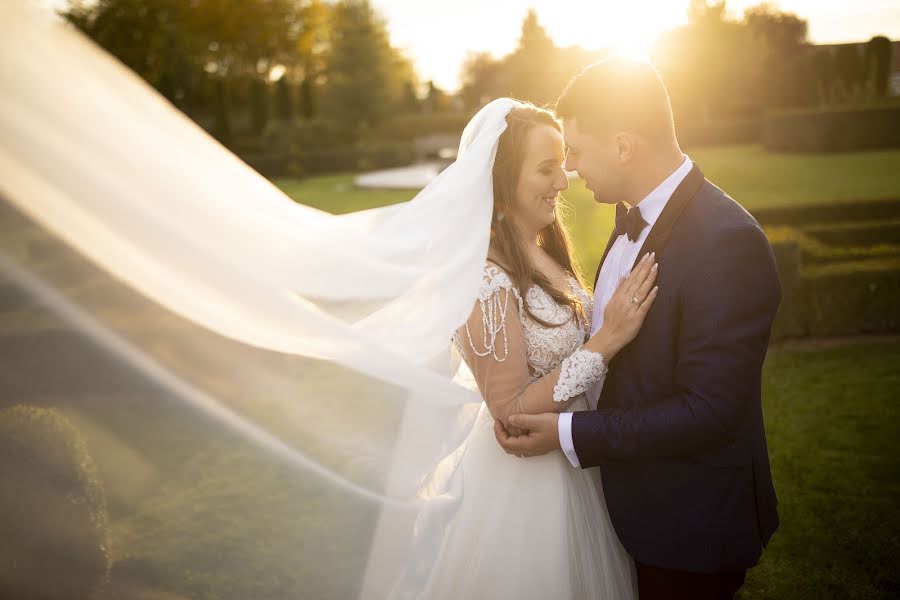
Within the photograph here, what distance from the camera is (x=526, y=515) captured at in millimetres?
2877

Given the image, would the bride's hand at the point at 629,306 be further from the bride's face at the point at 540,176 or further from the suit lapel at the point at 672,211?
the bride's face at the point at 540,176

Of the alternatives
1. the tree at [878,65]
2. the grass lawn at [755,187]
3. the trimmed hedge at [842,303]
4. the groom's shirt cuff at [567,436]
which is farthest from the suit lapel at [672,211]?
the tree at [878,65]

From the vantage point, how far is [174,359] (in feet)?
8.92

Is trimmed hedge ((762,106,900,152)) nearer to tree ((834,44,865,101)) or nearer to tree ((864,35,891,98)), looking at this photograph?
tree ((864,35,891,98))

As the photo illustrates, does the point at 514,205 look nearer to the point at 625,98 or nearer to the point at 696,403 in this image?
the point at 625,98

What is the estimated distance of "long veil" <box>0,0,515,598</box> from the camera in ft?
6.53

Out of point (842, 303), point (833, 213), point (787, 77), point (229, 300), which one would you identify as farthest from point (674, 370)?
point (787, 77)

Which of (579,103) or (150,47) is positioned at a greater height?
(150,47)

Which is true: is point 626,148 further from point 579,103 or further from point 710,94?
point 710,94

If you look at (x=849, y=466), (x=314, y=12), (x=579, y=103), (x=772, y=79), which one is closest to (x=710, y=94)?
(x=772, y=79)

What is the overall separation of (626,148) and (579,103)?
0.78 ft

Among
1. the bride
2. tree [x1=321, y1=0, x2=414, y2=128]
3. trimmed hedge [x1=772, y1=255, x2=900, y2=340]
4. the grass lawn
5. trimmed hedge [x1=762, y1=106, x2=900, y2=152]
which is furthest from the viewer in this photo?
tree [x1=321, y1=0, x2=414, y2=128]

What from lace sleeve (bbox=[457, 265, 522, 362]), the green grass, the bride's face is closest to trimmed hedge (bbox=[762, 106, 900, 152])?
the green grass

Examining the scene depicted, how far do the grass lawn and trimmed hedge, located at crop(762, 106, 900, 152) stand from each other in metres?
1.03
